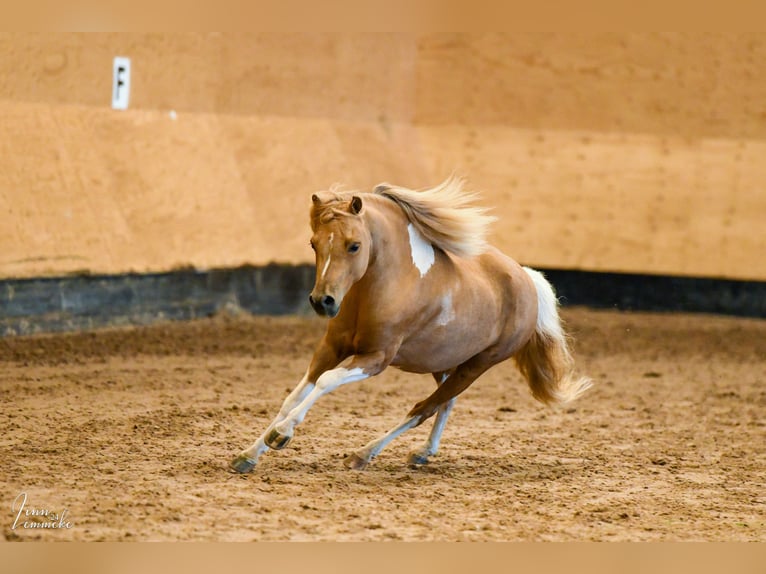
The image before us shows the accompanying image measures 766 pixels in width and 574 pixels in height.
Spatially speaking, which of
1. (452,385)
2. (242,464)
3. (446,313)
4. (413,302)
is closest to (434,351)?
(446,313)

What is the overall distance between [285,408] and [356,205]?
105 cm

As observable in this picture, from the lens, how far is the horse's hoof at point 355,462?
211 inches

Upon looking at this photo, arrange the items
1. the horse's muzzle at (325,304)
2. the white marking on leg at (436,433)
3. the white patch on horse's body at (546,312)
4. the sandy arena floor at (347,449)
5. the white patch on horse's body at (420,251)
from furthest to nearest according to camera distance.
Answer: the white patch on horse's body at (546,312), the white marking on leg at (436,433), the white patch on horse's body at (420,251), the horse's muzzle at (325,304), the sandy arena floor at (347,449)

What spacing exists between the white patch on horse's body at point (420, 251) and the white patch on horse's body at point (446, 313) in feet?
0.60

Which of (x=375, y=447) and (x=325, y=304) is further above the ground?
(x=325, y=304)

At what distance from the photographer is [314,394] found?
4.76 m

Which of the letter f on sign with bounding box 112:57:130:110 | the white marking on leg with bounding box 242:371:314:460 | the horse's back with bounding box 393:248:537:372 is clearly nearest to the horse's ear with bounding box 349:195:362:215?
the horse's back with bounding box 393:248:537:372

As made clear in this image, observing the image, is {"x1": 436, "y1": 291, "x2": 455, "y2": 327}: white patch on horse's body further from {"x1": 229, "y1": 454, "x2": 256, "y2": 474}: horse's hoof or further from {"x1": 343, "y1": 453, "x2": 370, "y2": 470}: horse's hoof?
{"x1": 229, "y1": 454, "x2": 256, "y2": 474}: horse's hoof

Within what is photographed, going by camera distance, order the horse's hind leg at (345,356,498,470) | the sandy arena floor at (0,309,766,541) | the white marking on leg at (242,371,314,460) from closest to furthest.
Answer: the sandy arena floor at (0,309,766,541) < the white marking on leg at (242,371,314,460) < the horse's hind leg at (345,356,498,470)

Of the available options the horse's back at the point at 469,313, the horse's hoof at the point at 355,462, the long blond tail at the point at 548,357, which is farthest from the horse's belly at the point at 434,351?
the long blond tail at the point at 548,357

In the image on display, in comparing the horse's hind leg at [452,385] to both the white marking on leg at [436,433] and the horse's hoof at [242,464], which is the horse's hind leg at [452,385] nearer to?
the white marking on leg at [436,433]

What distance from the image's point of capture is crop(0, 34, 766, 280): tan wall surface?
951 centimetres

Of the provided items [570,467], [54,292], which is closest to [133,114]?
[54,292]

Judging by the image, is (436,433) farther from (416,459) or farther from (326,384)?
(326,384)
